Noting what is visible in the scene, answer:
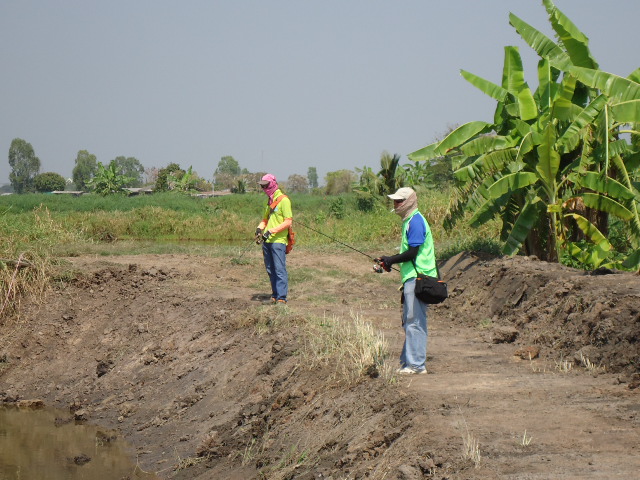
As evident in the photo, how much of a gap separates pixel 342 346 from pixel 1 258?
8275 millimetres

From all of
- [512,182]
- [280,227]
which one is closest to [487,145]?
[512,182]

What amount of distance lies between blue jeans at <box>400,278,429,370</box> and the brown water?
10.7 feet

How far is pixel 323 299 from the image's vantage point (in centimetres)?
1299

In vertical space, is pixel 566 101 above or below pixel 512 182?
above

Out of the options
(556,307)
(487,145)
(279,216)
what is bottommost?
(556,307)

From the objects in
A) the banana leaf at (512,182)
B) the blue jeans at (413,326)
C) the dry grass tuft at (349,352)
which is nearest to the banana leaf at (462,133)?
the banana leaf at (512,182)

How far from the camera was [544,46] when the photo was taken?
43.8ft

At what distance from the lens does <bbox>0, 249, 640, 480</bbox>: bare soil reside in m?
5.70

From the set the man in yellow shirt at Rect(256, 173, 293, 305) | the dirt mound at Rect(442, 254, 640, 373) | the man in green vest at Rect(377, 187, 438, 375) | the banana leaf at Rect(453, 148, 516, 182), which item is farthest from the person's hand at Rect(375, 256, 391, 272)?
the banana leaf at Rect(453, 148, 516, 182)

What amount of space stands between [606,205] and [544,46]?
3254 millimetres

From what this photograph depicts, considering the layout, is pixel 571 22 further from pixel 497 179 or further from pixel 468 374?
pixel 468 374

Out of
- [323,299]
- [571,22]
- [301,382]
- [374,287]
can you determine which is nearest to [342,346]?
[301,382]

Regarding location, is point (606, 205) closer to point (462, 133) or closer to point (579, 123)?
point (579, 123)

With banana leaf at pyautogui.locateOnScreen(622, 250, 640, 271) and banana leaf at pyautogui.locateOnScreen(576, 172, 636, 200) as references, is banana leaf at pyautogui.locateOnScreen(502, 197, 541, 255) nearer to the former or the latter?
banana leaf at pyautogui.locateOnScreen(576, 172, 636, 200)
